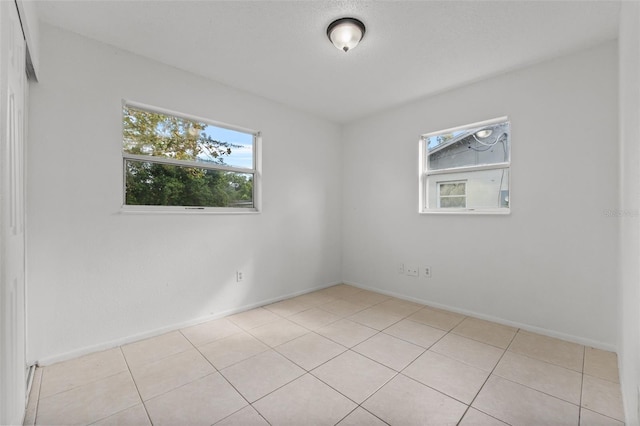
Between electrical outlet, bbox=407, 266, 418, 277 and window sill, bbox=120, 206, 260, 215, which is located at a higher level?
window sill, bbox=120, 206, 260, 215

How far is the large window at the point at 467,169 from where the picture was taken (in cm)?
284

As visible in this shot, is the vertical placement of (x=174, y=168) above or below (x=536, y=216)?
above

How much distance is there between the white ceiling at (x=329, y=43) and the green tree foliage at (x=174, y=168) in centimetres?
58

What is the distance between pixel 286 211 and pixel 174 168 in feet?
4.53

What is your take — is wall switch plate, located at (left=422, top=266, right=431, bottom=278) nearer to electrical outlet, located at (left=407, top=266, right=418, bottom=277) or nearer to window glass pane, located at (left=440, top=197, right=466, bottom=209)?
electrical outlet, located at (left=407, top=266, right=418, bottom=277)

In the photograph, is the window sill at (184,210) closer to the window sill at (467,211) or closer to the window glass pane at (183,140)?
the window glass pane at (183,140)

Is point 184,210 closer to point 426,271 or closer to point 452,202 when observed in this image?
point 426,271

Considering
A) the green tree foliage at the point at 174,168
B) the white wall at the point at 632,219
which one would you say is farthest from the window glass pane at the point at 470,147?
the green tree foliage at the point at 174,168

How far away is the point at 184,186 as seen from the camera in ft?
9.08

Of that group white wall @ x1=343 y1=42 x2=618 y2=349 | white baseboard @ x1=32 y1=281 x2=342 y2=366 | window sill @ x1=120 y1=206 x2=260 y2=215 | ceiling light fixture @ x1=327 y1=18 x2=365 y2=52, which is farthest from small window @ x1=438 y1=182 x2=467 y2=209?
white baseboard @ x1=32 y1=281 x2=342 y2=366

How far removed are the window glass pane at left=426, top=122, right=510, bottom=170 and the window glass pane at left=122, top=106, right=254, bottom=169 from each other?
→ 87.5 inches

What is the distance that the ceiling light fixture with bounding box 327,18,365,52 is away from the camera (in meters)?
2.00

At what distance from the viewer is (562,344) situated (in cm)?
233

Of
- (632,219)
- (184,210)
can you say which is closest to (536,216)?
(632,219)
